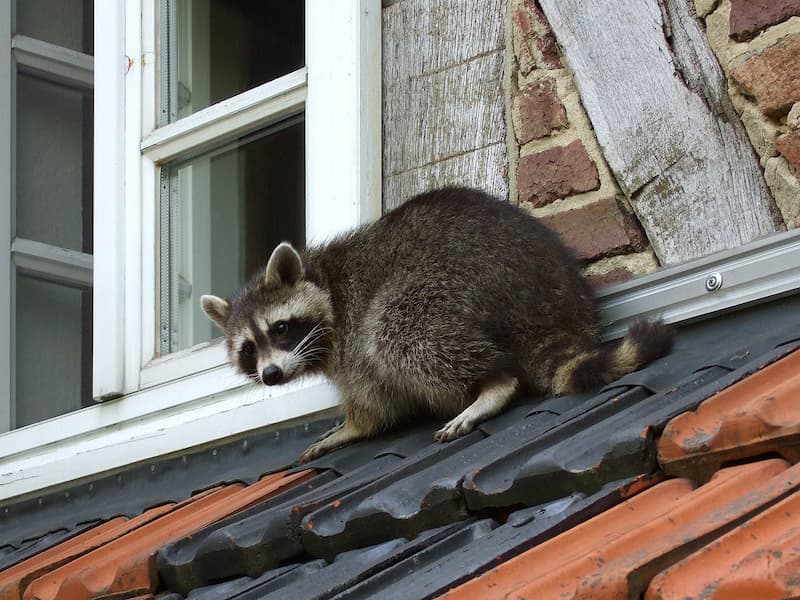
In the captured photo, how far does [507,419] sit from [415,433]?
41cm

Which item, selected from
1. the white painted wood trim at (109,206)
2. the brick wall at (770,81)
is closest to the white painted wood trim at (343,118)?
the white painted wood trim at (109,206)

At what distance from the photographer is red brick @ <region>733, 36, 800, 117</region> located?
2981mm

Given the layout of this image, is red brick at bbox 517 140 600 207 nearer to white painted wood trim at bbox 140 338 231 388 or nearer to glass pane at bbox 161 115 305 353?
glass pane at bbox 161 115 305 353

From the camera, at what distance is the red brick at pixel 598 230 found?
10.9 ft

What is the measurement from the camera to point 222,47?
→ 15.6 feet

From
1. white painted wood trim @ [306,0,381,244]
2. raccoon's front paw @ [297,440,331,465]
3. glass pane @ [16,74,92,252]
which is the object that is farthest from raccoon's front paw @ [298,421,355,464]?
glass pane @ [16,74,92,252]

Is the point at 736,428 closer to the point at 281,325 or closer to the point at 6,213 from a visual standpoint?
the point at 281,325

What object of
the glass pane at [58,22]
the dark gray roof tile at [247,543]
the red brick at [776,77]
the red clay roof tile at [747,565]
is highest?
the glass pane at [58,22]

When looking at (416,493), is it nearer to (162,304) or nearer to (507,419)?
(507,419)

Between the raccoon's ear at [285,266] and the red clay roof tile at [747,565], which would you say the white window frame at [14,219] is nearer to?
the raccoon's ear at [285,266]

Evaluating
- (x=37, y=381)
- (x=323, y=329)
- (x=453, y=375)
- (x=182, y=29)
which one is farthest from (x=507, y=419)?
(x=37, y=381)

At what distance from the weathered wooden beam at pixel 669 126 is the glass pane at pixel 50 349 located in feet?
8.40

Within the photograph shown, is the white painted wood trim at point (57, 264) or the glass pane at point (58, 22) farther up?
the glass pane at point (58, 22)

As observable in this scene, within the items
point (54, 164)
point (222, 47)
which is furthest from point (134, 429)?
point (54, 164)
